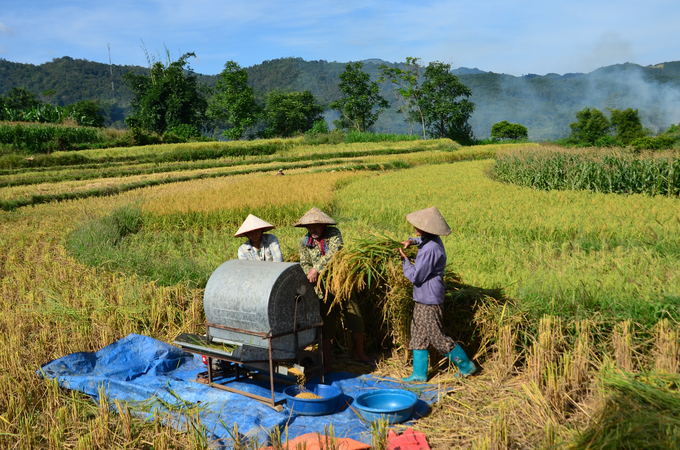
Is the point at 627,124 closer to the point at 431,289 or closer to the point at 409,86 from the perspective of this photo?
the point at 409,86

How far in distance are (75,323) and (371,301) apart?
10.6 ft

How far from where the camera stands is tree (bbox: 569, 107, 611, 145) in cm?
6312

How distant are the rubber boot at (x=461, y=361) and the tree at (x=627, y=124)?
2621 inches

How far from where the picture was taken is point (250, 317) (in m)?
4.03

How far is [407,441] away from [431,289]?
4.40ft

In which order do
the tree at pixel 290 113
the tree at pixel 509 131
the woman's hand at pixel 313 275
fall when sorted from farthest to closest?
1. the tree at pixel 290 113
2. the tree at pixel 509 131
3. the woman's hand at pixel 313 275

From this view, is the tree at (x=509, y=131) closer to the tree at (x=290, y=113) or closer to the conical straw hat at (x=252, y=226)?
the tree at (x=290, y=113)

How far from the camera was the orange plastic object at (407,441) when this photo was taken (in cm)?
327

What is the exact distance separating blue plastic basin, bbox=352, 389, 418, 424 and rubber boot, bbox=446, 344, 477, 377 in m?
0.63

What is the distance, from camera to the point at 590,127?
209 feet

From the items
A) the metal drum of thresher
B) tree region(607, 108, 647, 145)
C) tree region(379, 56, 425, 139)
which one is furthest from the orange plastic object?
tree region(607, 108, 647, 145)

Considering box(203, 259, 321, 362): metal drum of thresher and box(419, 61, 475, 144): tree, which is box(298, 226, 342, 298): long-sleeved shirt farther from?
box(419, 61, 475, 144): tree

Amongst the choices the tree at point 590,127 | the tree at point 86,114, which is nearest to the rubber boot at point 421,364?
the tree at point 86,114

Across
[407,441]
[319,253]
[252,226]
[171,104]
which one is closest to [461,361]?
[407,441]
